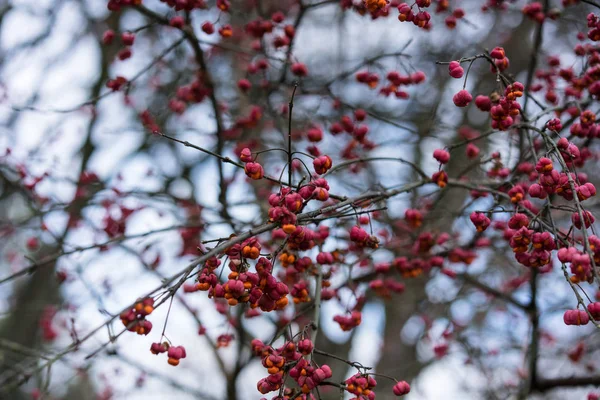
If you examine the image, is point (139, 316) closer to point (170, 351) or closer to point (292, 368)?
point (170, 351)

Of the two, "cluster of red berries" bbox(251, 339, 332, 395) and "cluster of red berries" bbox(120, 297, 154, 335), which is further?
"cluster of red berries" bbox(251, 339, 332, 395)

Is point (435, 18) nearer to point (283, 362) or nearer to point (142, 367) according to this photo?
point (142, 367)

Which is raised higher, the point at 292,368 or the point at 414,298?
the point at 414,298

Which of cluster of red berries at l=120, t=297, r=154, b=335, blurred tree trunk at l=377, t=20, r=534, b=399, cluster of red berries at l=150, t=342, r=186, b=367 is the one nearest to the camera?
cluster of red berries at l=120, t=297, r=154, b=335

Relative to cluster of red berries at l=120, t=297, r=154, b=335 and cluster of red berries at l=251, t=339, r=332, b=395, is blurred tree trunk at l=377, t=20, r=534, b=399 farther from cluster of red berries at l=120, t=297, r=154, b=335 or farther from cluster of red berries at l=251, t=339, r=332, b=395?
cluster of red berries at l=120, t=297, r=154, b=335

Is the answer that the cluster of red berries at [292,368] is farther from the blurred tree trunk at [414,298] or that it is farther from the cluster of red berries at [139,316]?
the blurred tree trunk at [414,298]

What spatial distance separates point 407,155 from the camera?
→ 824cm

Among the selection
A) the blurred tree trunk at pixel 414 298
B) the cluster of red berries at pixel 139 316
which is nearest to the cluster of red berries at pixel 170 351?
the cluster of red berries at pixel 139 316

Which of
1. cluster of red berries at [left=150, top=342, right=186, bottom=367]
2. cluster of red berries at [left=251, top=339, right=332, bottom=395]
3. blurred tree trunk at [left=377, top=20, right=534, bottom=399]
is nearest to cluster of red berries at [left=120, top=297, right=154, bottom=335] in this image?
cluster of red berries at [left=150, top=342, right=186, bottom=367]

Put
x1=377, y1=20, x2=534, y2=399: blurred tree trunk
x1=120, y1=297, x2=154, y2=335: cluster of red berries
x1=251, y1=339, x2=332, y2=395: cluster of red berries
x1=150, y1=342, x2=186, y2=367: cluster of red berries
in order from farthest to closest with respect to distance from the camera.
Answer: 1. x1=377, y1=20, x2=534, y2=399: blurred tree trunk
2. x1=150, y1=342, x2=186, y2=367: cluster of red berries
3. x1=251, y1=339, x2=332, y2=395: cluster of red berries
4. x1=120, y1=297, x2=154, y2=335: cluster of red berries

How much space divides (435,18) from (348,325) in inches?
225

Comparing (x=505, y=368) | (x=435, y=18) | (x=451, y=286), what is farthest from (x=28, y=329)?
(x=435, y=18)

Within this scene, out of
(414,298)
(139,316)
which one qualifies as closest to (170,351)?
(139,316)

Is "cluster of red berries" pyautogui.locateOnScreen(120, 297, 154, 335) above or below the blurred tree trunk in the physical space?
below
